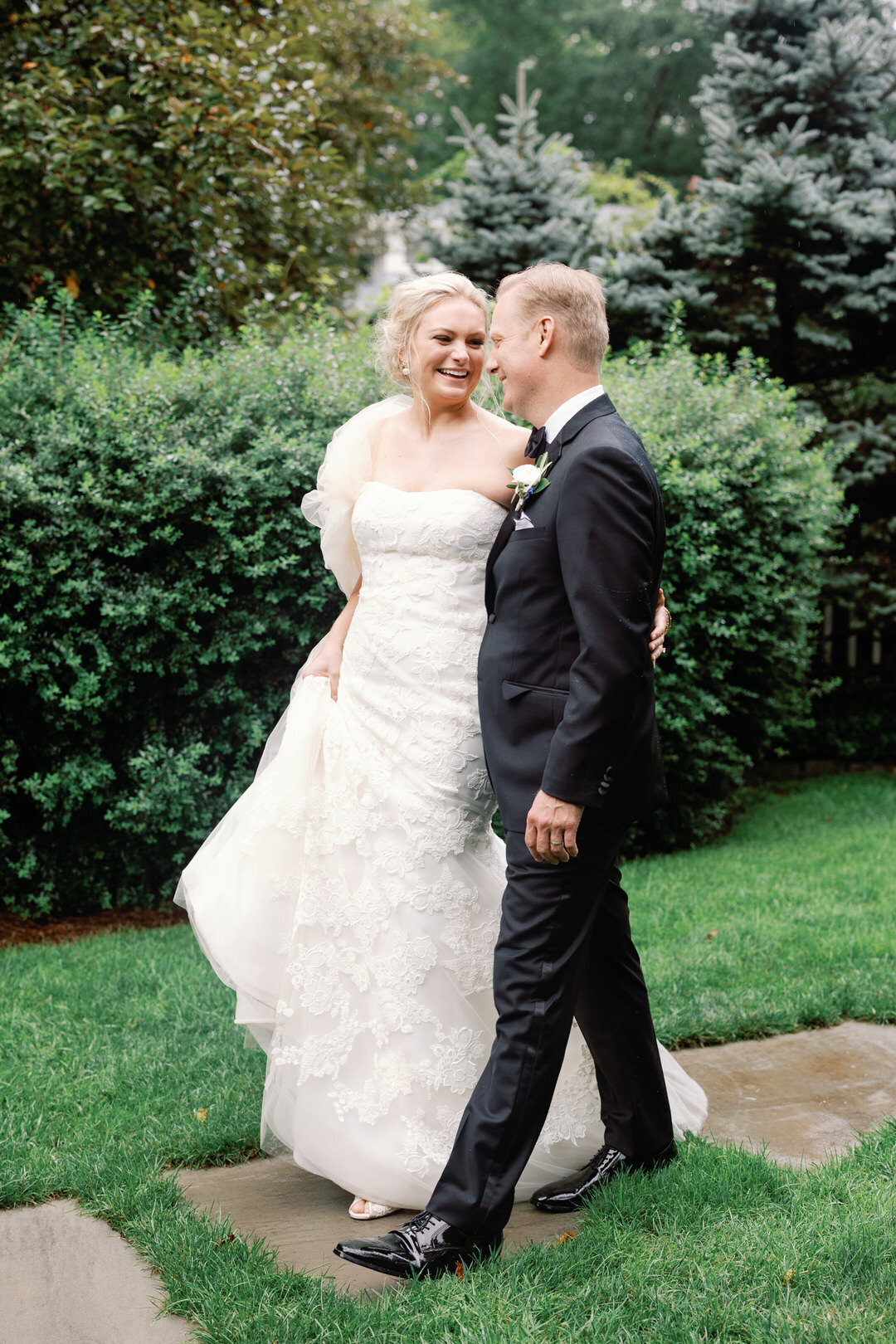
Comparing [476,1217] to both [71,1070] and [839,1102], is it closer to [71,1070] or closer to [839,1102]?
[839,1102]

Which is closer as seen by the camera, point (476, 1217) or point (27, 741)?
point (476, 1217)

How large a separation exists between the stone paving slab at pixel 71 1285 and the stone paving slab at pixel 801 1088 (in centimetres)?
163

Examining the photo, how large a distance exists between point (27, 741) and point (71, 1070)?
2.26 metres

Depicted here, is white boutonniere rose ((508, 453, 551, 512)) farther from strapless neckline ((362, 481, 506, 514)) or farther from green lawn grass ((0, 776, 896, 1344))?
green lawn grass ((0, 776, 896, 1344))

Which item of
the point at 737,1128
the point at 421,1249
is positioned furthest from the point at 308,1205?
the point at 737,1128

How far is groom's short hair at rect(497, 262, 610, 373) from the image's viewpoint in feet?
8.98

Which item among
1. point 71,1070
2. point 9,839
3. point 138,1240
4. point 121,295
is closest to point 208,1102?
point 71,1070

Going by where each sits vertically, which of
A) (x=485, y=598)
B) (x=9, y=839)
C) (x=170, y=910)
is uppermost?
(x=485, y=598)

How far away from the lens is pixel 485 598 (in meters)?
2.94

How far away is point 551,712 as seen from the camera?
8.85ft

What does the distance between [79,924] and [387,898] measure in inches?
134

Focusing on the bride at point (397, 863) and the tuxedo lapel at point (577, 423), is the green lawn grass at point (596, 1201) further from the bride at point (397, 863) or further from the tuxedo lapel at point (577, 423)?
the tuxedo lapel at point (577, 423)

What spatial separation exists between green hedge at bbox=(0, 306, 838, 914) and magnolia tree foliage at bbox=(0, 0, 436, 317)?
161 centimetres

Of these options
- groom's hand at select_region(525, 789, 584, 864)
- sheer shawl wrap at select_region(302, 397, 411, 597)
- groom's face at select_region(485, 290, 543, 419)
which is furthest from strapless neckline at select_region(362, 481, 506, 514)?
groom's hand at select_region(525, 789, 584, 864)
